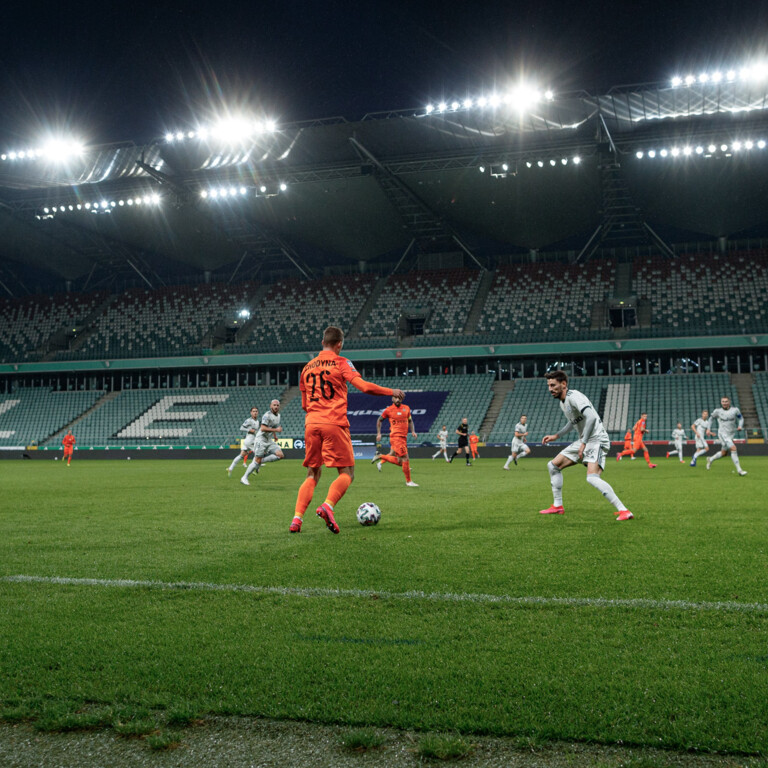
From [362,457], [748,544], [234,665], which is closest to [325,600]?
[234,665]

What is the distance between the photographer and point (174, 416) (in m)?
49.0

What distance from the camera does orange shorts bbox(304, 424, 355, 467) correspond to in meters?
8.41

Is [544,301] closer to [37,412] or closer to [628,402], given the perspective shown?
[628,402]

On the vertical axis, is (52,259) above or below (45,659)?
above

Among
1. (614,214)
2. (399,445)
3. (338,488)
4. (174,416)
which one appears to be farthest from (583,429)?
(174,416)

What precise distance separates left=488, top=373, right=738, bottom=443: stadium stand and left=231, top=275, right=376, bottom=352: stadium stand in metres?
15.3

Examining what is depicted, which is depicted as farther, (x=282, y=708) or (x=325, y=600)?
(x=325, y=600)

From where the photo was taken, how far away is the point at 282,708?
3.14 meters

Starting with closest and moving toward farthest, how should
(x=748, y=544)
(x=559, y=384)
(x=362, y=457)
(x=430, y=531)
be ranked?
(x=748, y=544) → (x=430, y=531) → (x=559, y=384) → (x=362, y=457)

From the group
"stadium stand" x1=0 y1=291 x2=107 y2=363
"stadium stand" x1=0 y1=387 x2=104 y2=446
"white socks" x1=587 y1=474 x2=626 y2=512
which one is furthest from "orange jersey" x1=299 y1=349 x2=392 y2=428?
"stadium stand" x1=0 y1=291 x2=107 y2=363

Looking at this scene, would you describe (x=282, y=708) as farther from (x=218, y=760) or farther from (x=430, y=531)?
(x=430, y=531)

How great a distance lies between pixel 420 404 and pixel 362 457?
21.0ft

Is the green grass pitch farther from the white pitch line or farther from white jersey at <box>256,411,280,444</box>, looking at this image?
white jersey at <box>256,411,280,444</box>

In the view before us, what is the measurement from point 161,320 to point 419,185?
24.7m
